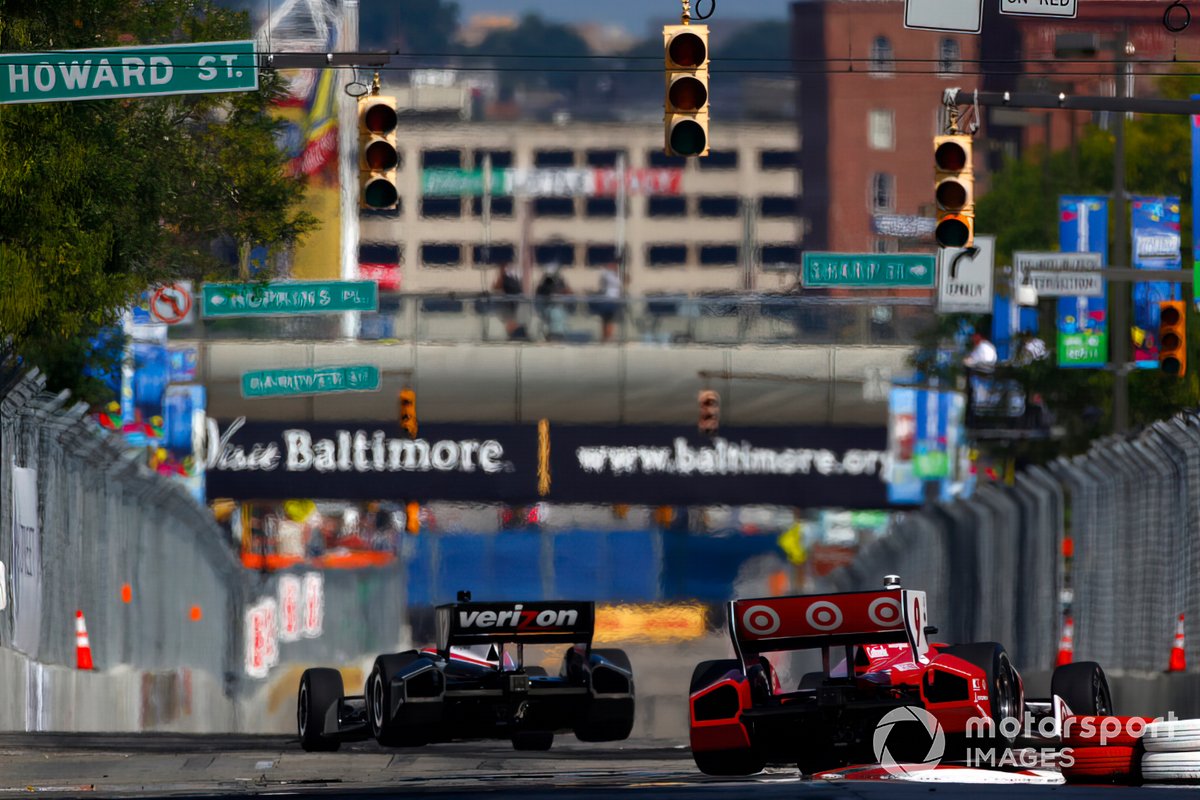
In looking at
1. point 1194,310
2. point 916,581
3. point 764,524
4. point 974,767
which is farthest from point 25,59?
point 764,524

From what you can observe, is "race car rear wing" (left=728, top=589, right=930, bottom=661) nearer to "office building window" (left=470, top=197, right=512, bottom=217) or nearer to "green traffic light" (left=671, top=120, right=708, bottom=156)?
"green traffic light" (left=671, top=120, right=708, bottom=156)

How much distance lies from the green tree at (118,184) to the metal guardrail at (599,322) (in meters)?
19.5

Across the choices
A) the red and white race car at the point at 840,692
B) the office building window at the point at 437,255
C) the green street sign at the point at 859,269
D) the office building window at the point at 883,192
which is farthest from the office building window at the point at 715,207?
the red and white race car at the point at 840,692

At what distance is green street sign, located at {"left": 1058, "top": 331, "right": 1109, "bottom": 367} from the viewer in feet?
116

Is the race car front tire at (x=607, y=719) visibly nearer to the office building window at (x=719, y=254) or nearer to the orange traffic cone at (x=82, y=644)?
the orange traffic cone at (x=82, y=644)

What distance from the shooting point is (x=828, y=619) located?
577 inches

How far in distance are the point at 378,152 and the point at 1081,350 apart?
18619 millimetres

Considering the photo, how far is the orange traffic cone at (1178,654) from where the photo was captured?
68.8ft

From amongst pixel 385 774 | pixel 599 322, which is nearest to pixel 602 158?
pixel 599 322

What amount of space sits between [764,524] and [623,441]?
141ft

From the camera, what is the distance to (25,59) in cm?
1705

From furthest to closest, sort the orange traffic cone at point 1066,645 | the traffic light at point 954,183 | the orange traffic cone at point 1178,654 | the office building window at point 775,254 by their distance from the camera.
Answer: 1. the office building window at point 775,254
2. the orange traffic cone at point 1066,645
3. the orange traffic cone at point 1178,654
4. the traffic light at point 954,183

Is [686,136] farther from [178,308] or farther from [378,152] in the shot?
[178,308]

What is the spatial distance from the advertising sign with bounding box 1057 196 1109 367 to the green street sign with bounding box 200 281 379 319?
12.3 meters
